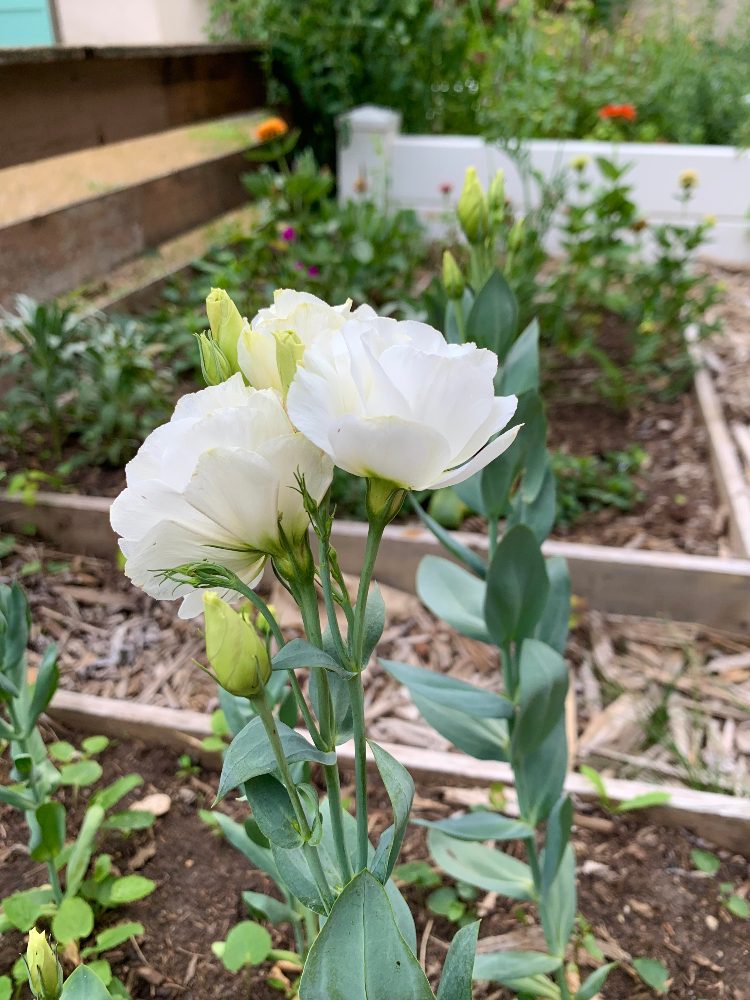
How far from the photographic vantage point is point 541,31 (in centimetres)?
530

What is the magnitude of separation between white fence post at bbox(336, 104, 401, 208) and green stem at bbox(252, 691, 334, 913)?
3.57m

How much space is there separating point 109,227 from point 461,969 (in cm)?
277

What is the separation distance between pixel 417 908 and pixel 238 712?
1.67ft

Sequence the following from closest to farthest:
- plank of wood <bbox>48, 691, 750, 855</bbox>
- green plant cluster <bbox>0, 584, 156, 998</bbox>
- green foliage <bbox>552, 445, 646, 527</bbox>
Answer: green plant cluster <bbox>0, 584, 156, 998</bbox> < plank of wood <bbox>48, 691, 750, 855</bbox> < green foliage <bbox>552, 445, 646, 527</bbox>

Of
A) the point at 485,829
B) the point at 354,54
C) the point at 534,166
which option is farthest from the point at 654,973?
the point at 354,54

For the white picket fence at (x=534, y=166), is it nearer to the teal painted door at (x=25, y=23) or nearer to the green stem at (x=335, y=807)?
the teal painted door at (x=25, y=23)

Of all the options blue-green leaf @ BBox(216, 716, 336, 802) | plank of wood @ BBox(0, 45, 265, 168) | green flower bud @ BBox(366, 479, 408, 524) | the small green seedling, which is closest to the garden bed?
the small green seedling

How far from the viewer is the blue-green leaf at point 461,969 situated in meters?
0.62

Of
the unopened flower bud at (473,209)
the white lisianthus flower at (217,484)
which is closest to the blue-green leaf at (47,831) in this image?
the white lisianthus flower at (217,484)

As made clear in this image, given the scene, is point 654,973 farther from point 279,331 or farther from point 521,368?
point 279,331

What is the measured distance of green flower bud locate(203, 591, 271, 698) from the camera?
0.50m

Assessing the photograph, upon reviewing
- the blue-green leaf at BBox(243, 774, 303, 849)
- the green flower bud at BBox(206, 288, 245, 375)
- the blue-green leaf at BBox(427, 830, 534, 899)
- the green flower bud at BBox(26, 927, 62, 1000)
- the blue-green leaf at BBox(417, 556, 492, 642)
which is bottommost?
the blue-green leaf at BBox(427, 830, 534, 899)

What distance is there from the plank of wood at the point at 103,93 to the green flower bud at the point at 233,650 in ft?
7.49

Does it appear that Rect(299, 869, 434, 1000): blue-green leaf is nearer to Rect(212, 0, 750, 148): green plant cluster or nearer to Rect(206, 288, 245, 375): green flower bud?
Rect(206, 288, 245, 375): green flower bud
